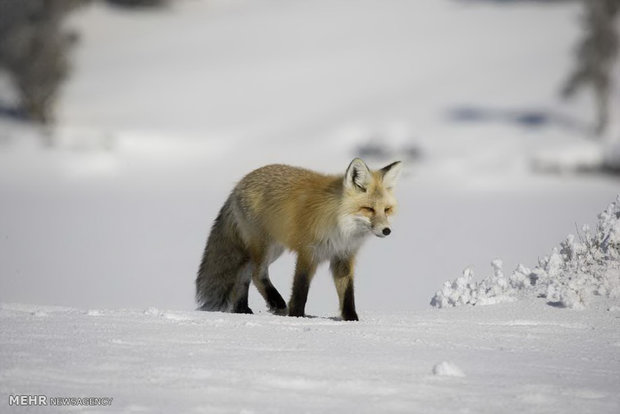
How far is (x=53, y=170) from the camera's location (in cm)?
2198

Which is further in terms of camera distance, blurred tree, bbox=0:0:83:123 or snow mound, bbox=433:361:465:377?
blurred tree, bbox=0:0:83:123

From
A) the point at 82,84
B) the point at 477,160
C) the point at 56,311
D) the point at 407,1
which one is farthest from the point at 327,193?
the point at 407,1

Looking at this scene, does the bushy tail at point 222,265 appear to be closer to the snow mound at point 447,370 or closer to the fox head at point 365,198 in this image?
the fox head at point 365,198

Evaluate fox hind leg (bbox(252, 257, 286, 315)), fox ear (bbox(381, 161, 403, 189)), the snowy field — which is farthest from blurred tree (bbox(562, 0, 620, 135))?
fox ear (bbox(381, 161, 403, 189))

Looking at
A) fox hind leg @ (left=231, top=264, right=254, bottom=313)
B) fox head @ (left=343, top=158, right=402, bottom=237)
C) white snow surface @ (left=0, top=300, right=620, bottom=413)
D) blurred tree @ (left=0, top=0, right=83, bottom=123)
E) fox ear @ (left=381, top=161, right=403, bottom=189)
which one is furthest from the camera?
blurred tree @ (left=0, top=0, right=83, bottom=123)

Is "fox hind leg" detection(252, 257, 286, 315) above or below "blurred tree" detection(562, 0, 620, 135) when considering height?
below

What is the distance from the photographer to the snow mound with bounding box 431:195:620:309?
5754 millimetres

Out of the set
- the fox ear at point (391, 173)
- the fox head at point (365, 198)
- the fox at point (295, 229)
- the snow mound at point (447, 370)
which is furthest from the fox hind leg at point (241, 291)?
the snow mound at point (447, 370)

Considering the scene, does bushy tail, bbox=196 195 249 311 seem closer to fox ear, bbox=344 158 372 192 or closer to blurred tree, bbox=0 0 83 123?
fox ear, bbox=344 158 372 192

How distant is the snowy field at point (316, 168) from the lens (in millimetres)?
3402

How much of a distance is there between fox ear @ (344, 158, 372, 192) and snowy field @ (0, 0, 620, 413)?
0.71 m

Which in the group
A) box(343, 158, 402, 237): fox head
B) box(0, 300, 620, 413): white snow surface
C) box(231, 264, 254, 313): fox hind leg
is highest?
box(343, 158, 402, 237): fox head

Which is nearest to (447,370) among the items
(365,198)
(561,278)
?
(365,198)

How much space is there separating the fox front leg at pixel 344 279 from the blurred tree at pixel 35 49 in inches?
872
